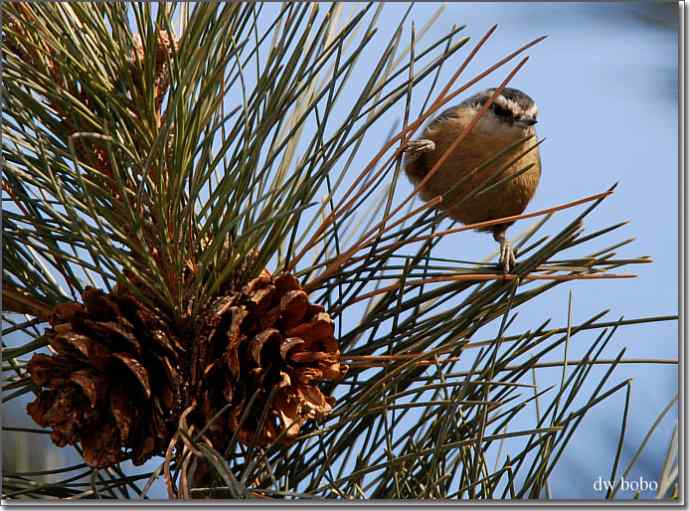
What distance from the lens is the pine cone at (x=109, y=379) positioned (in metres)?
0.67

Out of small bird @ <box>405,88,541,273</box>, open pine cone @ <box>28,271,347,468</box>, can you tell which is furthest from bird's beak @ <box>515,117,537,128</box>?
open pine cone @ <box>28,271,347,468</box>

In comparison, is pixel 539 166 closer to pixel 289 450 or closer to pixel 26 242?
pixel 289 450

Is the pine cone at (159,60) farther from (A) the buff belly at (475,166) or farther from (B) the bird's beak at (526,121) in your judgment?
(B) the bird's beak at (526,121)

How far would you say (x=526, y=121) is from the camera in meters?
1.36

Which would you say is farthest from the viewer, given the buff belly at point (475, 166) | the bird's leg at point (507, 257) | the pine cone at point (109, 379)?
the buff belly at point (475, 166)

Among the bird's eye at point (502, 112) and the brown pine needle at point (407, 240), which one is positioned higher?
the bird's eye at point (502, 112)

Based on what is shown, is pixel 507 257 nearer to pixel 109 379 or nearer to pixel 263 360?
pixel 263 360

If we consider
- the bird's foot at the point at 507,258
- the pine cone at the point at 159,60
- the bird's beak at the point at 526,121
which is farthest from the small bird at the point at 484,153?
the pine cone at the point at 159,60

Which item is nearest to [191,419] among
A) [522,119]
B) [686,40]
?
[686,40]

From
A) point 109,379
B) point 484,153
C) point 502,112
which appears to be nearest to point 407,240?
point 109,379

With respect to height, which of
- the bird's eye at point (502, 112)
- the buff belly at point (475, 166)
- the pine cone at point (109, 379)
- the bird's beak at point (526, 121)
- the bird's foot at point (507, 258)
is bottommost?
the pine cone at point (109, 379)

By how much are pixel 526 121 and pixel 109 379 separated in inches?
35.1

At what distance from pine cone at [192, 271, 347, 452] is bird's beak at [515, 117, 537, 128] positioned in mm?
753

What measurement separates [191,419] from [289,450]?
118 mm
